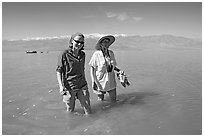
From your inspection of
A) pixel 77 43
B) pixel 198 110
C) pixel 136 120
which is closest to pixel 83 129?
pixel 136 120

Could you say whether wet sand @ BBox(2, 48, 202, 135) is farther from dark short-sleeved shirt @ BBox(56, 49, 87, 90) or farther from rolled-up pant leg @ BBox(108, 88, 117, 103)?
dark short-sleeved shirt @ BBox(56, 49, 87, 90)

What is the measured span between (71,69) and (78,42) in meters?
0.49

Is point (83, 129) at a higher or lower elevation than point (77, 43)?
lower

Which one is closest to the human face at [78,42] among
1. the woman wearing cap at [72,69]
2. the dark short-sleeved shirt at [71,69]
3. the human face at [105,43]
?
the woman wearing cap at [72,69]

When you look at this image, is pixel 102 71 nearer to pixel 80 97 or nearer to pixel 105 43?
pixel 105 43

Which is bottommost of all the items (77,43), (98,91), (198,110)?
(198,110)

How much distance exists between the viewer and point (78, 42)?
4164 millimetres

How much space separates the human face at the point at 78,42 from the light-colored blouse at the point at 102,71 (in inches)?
32.8

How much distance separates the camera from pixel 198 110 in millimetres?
5055

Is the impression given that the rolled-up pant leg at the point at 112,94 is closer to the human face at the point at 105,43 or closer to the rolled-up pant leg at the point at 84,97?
the rolled-up pant leg at the point at 84,97

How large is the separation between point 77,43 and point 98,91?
1.46 meters

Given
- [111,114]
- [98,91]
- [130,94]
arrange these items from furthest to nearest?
[130,94] → [98,91] → [111,114]

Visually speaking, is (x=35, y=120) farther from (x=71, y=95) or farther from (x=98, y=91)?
(x=98, y=91)

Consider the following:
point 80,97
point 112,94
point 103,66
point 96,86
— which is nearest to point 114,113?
point 112,94
